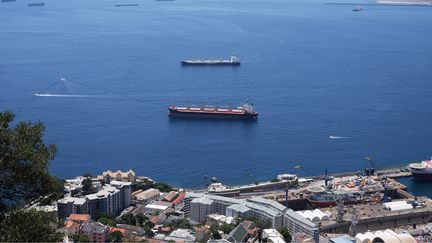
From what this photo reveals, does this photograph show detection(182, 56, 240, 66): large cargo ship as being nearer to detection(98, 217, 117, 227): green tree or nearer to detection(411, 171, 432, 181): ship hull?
detection(411, 171, 432, 181): ship hull

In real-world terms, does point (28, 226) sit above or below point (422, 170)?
above

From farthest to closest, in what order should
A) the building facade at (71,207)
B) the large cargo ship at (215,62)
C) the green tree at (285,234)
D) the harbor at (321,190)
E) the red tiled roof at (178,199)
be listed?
the large cargo ship at (215,62), the harbor at (321,190), the red tiled roof at (178,199), the building facade at (71,207), the green tree at (285,234)

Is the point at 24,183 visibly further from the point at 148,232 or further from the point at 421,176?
the point at 421,176

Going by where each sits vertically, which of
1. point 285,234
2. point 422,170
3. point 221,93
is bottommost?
point 285,234

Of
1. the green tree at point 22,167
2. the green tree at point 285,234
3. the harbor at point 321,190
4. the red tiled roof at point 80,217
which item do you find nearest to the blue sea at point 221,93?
the harbor at point 321,190

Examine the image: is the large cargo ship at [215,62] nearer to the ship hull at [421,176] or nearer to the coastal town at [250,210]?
the coastal town at [250,210]

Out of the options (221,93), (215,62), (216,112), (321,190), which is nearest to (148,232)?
(321,190)

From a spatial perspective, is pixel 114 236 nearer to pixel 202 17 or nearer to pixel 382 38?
→ pixel 382 38

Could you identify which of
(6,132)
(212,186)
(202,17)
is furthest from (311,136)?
(202,17)
